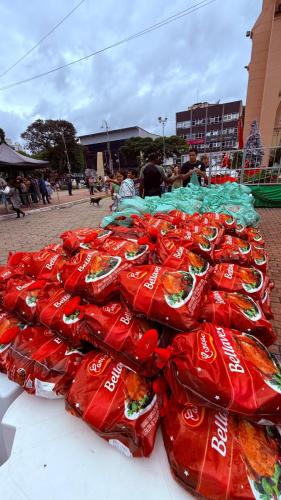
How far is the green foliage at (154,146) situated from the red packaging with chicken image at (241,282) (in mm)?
44568

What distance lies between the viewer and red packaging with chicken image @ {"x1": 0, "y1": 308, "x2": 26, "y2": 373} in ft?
4.34

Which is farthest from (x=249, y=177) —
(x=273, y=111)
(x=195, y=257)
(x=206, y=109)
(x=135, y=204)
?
(x=206, y=109)

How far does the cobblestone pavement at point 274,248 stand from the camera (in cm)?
240

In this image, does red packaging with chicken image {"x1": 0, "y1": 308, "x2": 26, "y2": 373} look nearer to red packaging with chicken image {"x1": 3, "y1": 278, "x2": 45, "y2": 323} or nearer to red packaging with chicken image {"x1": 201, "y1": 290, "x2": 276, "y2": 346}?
red packaging with chicken image {"x1": 3, "y1": 278, "x2": 45, "y2": 323}

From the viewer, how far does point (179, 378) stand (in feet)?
2.97

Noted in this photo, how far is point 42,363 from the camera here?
116 cm

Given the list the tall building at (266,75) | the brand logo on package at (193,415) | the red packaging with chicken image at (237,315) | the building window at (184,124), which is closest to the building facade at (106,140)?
the building window at (184,124)

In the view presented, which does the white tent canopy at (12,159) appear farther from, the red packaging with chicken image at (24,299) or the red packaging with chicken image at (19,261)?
the red packaging with chicken image at (24,299)

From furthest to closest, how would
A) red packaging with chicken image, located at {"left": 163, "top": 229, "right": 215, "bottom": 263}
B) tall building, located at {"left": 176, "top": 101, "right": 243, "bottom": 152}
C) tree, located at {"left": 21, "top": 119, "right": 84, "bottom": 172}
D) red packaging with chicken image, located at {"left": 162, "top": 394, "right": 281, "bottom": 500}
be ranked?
tall building, located at {"left": 176, "top": 101, "right": 243, "bottom": 152} < tree, located at {"left": 21, "top": 119, "right": 84, "bottom": 172} < red packaging with chicken image, located at {"left": 163, "top": 229, "right": 215, "bottom": 263} < red packaging with chicken image, located at {"left": 162, "top": 394, "right": 281, "bottom": 500}

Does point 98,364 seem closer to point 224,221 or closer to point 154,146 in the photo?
point 224,221

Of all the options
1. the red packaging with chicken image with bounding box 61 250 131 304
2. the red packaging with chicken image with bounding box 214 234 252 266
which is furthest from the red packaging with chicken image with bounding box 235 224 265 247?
the red packaging with chicken image with bounding box 61 250 131 304

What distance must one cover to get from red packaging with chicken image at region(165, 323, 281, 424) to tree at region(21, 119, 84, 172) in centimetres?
4289

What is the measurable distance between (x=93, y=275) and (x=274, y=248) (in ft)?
12.9

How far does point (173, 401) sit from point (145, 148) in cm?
4770
